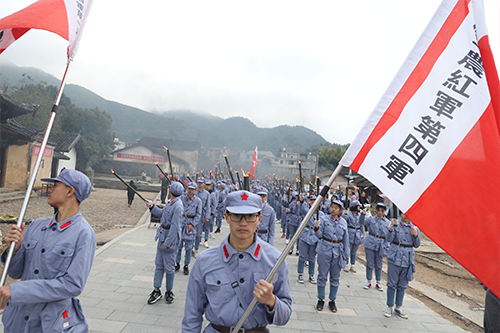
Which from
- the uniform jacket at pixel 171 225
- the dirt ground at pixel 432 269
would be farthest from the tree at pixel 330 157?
the uniform jacket at pixel 171 225

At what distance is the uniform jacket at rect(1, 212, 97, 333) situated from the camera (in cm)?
210

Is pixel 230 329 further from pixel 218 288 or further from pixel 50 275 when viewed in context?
pixel 50 275

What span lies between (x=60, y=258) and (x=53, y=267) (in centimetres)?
8

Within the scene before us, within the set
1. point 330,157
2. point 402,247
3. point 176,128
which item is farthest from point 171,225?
point 176,128

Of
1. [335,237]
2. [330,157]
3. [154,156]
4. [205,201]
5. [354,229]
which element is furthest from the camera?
[330,157]

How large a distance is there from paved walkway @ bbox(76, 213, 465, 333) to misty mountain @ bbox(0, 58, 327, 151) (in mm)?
93673

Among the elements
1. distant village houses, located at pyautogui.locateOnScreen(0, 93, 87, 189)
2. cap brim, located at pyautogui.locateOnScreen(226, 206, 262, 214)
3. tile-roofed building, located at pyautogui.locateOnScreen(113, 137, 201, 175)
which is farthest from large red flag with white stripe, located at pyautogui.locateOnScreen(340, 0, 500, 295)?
tile-roofed building, located at pyautogui.locateOnScreen(113, 137, 201, 175)

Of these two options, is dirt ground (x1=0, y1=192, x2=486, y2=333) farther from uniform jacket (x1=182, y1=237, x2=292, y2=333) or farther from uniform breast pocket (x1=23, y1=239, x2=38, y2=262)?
uniform breast pocket (x1=23, y1=239, x2=38, y2=262)

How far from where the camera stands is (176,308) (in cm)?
493

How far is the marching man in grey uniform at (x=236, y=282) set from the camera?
78.5 inches

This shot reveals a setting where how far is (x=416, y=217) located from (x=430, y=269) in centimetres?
1070

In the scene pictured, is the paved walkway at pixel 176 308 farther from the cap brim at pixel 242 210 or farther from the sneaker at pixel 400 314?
the cap brim at pixel 242 210

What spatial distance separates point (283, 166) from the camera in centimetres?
7588

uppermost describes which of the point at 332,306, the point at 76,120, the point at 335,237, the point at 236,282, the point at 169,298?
the point at 335,237
